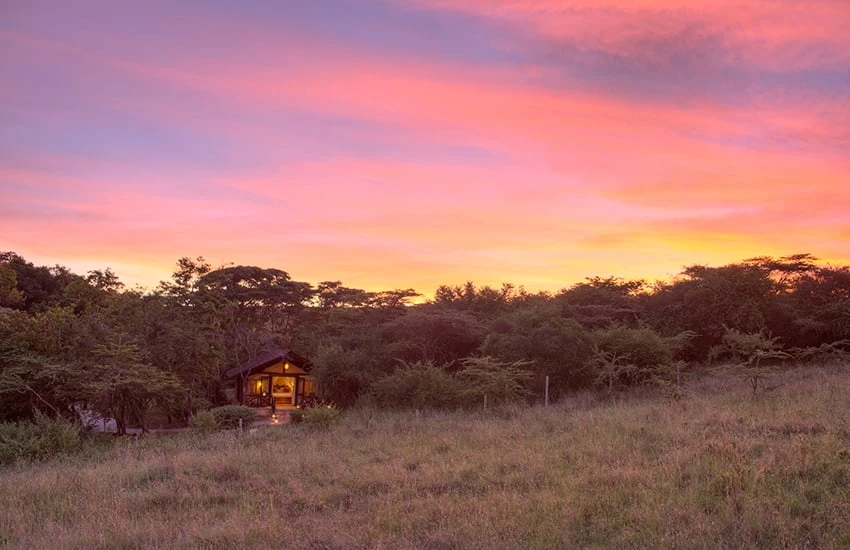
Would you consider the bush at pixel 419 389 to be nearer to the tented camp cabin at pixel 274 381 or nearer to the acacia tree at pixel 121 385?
the acacia tree at pixel 121 385

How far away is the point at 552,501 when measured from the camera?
752 cm

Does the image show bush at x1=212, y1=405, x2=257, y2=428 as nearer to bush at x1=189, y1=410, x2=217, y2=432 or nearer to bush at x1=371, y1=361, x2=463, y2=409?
bush at x1=189, y1=410, x2=217, y2=432

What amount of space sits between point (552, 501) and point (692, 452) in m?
3.27

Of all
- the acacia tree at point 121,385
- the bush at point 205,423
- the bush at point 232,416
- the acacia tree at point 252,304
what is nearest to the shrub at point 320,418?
the bush at point 205,423

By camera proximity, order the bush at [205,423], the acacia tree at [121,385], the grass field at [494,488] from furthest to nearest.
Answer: the acacia tree at [121,385], the bush at [205,423], the grass field at [494,488]

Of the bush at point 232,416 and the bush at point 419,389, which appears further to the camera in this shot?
the bush at point 232,416

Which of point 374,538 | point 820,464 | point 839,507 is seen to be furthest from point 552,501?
point 820,464

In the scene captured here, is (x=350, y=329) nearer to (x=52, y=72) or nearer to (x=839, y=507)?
(x=52, y=72)

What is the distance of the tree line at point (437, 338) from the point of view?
68.6 ft

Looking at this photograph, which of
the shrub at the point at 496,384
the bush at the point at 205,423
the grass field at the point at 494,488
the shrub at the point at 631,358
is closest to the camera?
the grass field at the point at 494,488

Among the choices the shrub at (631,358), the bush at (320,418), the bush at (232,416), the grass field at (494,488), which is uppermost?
the shrub at (631,358)

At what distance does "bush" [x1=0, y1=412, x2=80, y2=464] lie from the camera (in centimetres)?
1582

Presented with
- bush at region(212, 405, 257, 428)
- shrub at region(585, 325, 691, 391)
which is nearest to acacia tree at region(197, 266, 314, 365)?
bush at region(212, 405, 257, 428)

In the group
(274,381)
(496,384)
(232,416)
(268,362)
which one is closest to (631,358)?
(496,384)
